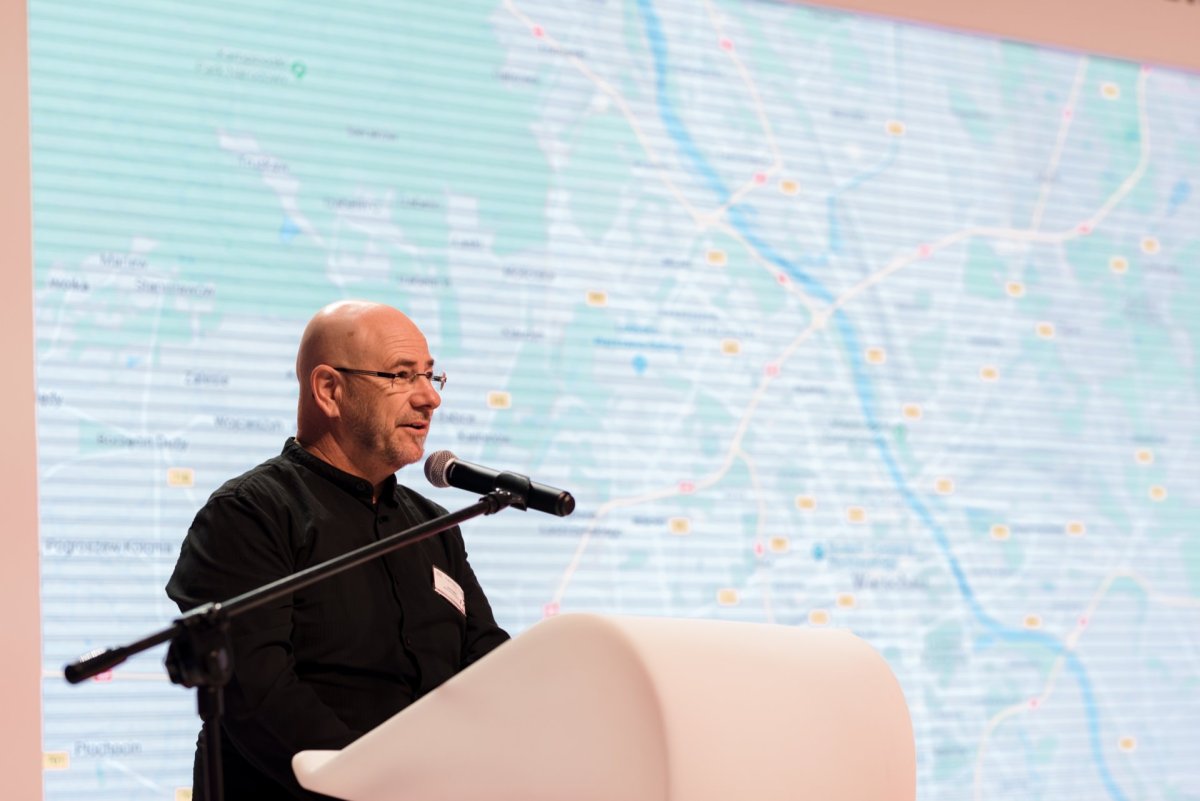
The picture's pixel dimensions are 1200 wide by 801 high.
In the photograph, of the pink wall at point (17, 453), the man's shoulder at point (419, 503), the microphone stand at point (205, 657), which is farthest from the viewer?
the pink wall at point (17, 453)

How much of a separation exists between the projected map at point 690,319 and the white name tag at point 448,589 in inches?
31.1

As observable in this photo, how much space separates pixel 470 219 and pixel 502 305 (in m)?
0.21

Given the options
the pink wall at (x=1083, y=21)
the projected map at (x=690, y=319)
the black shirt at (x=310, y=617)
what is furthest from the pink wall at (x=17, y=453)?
the pink wall at (x=1083, y=21)

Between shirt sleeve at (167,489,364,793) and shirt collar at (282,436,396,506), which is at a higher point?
shirt collar at (282,436,396,506)

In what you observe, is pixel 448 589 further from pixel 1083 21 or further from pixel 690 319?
pixel 1083 21

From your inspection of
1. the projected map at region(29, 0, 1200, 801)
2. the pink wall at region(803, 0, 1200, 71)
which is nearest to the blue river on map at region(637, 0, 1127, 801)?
the projected map at region(29, 0, 1200, 801)

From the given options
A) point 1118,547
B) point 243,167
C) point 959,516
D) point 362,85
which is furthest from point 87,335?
point 1118,547

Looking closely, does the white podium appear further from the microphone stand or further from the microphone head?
the microphone head

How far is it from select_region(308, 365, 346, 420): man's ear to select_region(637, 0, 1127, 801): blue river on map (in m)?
1.45

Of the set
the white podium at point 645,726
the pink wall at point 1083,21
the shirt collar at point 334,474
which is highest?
the pink wall at point 1083,21

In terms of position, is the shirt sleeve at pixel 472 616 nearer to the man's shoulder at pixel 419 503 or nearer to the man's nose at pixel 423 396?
the man's shoulder at pixel 419 503

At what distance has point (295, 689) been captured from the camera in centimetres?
188

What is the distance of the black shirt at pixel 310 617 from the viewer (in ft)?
6.14

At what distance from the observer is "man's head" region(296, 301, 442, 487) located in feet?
7.26
